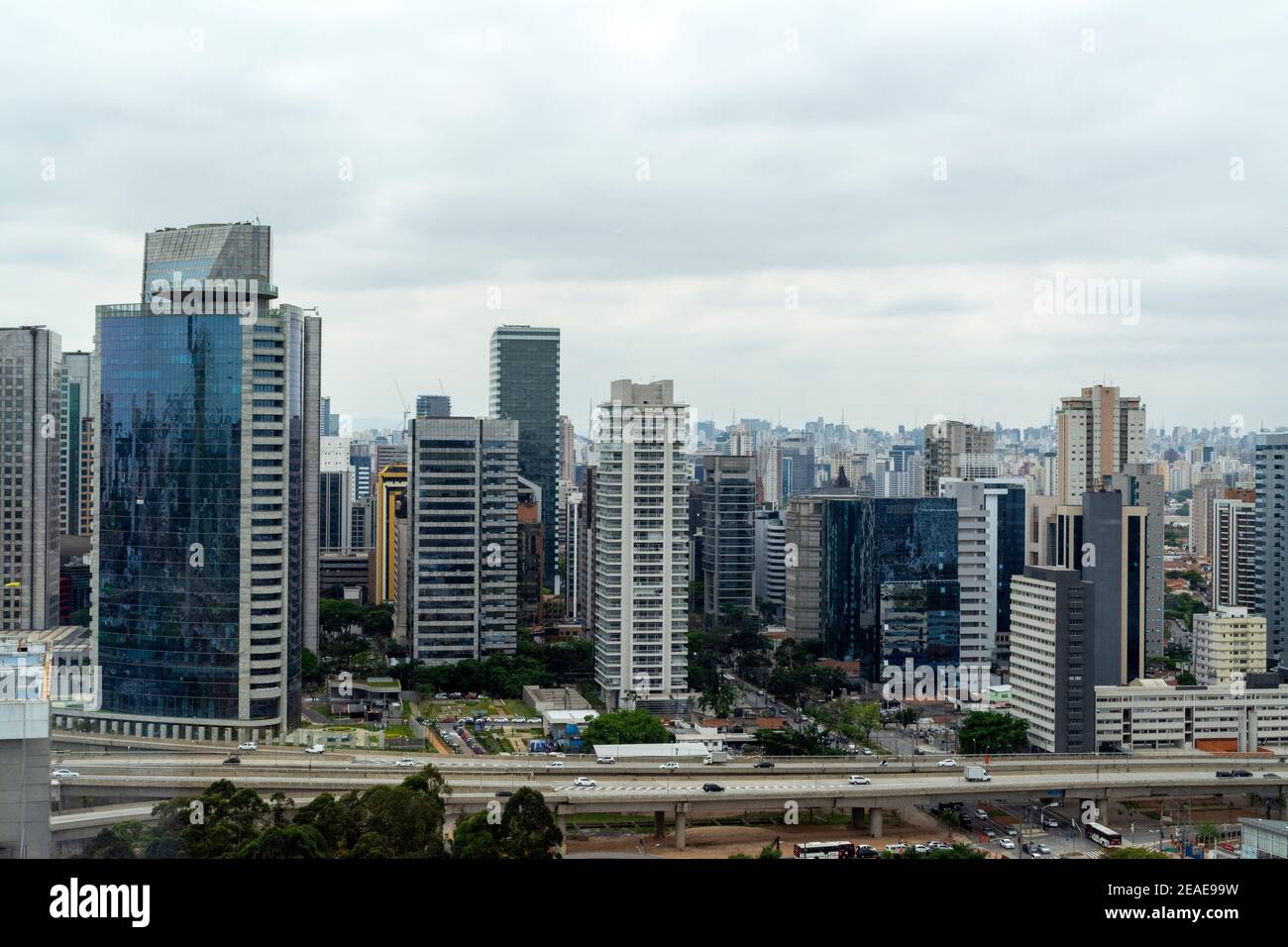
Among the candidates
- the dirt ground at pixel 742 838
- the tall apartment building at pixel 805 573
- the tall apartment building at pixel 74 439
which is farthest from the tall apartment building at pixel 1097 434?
the tall apartment building at pixel 74 439

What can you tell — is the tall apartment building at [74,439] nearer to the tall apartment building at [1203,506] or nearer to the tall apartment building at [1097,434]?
the tall apartment building at [1097,434]

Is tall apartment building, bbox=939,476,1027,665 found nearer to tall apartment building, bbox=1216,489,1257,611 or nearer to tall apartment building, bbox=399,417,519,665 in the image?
tall apartment building, bbox=1216,489,1257,611

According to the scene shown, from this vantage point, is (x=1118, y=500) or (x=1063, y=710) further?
(x=1118, y=500)

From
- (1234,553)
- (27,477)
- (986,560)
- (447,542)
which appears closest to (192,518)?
(27,477)

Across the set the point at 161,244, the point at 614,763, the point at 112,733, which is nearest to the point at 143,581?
the point at 112,733

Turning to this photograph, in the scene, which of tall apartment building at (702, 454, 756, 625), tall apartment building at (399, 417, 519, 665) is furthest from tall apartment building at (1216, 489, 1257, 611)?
tall apartment building at (399, 417, 519, 665)
